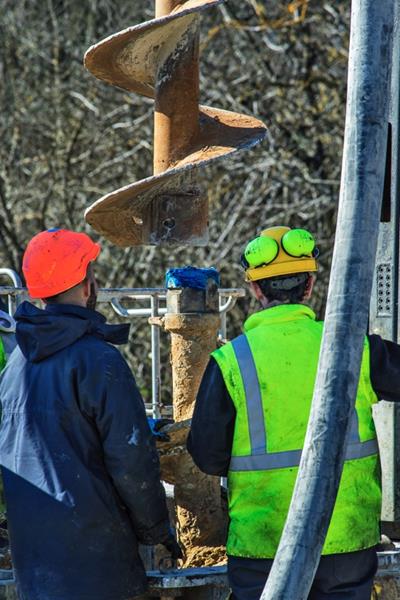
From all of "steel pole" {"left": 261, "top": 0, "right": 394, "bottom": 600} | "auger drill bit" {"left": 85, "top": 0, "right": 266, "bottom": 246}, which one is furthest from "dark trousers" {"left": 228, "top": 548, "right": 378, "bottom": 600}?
"auger drill bit" {"left": 85, "top": 0, "right": 266, "bottom": 246}

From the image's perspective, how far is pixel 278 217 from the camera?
13547 mm

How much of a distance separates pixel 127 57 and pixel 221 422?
1797 millimetres

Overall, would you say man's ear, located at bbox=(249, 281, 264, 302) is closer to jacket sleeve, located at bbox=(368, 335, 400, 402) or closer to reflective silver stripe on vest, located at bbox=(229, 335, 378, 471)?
reflective silver stripe on vest, located at bbox=(229, 335, 378, 471)

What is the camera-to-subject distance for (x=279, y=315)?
3633 millimetres

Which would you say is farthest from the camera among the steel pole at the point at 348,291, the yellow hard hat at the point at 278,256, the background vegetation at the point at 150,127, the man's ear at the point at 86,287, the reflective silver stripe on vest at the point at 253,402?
the background vegetation at the point at 150,127

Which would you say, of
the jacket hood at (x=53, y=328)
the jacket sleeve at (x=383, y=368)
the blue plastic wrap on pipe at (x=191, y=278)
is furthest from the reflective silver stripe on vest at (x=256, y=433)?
the blue plastic wrap on pipe at (x=191, y=278)

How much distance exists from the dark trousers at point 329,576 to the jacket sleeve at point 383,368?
0.57 m

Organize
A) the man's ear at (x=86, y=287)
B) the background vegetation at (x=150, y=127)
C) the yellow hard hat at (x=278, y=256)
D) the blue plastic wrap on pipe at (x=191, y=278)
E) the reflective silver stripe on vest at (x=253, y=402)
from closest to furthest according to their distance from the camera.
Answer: the reflective silver stripe on vest at (x=253, y=402) → the yellow hard hat at (x=278, y=256) → the man's ear at (x=86, y=287) → the blue plastic wrap on pipe at (x=191, y=278) → the background vegetation at (x=150, y=127)

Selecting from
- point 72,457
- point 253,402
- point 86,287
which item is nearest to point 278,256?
point 253,402

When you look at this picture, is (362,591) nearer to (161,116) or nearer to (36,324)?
(36,324)

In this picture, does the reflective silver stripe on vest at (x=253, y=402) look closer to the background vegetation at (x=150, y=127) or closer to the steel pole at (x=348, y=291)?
the steel pole at (x=348, y=291)

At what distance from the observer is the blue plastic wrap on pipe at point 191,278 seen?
438cm

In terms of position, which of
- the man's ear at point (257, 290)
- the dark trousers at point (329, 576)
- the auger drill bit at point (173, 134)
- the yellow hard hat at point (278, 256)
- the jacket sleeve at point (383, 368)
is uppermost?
the auger drill bit at point (173, 134)

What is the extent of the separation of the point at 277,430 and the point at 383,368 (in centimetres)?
41
